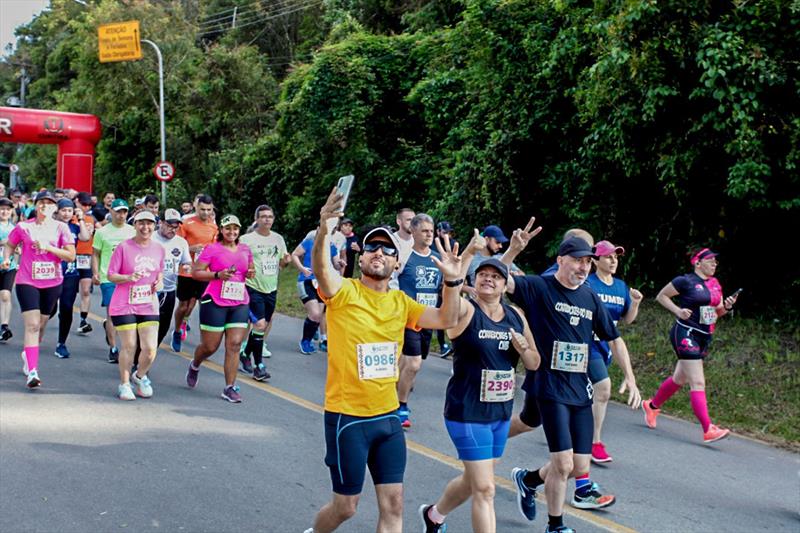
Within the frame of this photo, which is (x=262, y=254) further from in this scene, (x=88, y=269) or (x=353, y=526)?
(x=353, y=526)

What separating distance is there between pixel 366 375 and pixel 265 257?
20.1 feet

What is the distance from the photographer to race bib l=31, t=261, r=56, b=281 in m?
9.66

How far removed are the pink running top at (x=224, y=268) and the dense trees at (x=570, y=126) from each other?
5.37 m

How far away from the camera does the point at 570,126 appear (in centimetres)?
1433


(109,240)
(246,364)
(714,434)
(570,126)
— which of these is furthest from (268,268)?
(570,126)

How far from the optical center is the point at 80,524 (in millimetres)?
5508

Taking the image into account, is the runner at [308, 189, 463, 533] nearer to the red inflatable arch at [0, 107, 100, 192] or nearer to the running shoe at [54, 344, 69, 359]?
the running shoe at [54, 344, 69, 359]

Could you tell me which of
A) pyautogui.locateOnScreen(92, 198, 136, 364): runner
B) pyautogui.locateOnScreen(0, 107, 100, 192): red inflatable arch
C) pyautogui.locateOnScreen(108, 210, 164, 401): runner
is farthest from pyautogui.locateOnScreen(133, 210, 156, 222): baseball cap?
pyautogui.locateOnScreen(0, 107, 100, 192): red inflatable arch

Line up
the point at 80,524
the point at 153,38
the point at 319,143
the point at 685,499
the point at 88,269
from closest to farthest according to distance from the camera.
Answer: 1. the point at 80,524
2. the point at 685,499
3. the point at 88,269
4. the point at 319,143
5. the point at 153,38

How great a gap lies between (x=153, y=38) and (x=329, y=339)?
3636cm

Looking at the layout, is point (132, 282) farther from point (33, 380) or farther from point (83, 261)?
point (83, 261)

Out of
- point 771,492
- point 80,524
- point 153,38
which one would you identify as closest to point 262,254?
point 80,524

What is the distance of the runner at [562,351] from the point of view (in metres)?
5.49

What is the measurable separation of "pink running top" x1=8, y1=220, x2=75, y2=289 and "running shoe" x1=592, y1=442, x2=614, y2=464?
632cm
